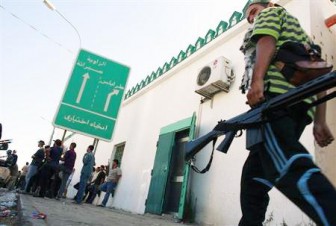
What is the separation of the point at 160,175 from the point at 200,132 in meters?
1.47

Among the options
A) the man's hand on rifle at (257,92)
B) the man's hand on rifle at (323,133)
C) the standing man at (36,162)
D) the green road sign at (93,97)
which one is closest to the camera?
the man's hand on rifle at (257,92)

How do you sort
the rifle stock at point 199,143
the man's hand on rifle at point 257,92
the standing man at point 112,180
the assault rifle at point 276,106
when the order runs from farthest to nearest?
1. the standing man at point 112,180
2. the rifle stock at point 199,143
3. the man's hand on rifle at point 257,92
4. the assault rifle at point 276,106

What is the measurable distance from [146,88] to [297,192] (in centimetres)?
922

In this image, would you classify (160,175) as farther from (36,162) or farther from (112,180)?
(36,162)

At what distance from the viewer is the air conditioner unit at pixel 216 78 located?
19.9 ft

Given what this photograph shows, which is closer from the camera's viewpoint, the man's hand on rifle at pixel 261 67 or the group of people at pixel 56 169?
the man's hand on rifle at pixel 261 67

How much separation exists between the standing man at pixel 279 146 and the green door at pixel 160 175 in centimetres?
536

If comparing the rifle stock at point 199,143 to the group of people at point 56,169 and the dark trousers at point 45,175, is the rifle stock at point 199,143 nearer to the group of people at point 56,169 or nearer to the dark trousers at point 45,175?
the group of people at point 56,169

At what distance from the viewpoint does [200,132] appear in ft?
21.7

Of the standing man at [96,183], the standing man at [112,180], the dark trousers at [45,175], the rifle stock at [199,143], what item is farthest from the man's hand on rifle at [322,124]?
the standing man at [96,183]

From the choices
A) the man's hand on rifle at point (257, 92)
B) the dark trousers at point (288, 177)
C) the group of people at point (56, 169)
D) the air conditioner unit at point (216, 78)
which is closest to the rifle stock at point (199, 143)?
the dark trousers at point (288, 177)

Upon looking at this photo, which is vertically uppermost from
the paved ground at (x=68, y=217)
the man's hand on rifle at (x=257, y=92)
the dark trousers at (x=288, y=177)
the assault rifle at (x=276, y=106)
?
the man's hand on rifle at (x=257, y=92)

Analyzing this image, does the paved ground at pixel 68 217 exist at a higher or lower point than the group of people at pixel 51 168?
lower

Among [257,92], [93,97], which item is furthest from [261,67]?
[93,97]
